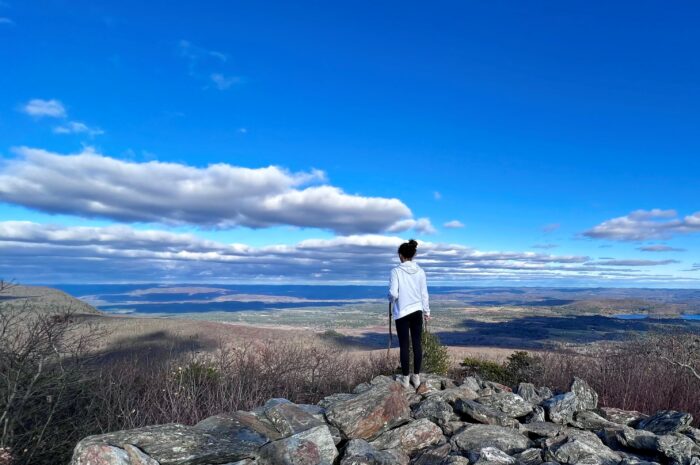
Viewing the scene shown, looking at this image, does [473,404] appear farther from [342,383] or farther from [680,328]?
[680,328]

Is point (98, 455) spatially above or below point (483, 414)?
above

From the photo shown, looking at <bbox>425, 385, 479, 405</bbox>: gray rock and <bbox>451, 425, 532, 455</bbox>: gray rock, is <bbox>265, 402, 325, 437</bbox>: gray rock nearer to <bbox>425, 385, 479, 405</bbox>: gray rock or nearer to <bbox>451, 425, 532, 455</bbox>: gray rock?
<bbox>451, 425, 532, 455</bbox>: gray rock

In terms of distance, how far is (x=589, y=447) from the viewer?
697 cm

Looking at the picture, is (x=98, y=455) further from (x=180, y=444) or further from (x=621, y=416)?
(x=621, y=416)

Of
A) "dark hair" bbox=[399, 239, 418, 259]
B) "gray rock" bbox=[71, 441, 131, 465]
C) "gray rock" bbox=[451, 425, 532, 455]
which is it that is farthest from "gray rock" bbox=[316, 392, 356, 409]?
→ "gray rock" bbox=[71, 441, 131, 465]

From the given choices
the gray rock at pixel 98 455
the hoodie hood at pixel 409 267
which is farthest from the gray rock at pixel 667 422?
the gray rock at pixel 98 455

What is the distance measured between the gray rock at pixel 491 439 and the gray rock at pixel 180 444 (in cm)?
340

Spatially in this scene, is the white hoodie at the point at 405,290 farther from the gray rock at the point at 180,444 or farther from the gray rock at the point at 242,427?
the gray rock at the point at 180,444

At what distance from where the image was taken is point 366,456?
6480 millimetres

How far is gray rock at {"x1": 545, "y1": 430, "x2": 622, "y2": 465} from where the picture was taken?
22.0 ft

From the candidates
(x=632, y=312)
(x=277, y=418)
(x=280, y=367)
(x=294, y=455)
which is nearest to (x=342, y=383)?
(x=280, y=367)

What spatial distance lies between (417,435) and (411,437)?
121 millimetres

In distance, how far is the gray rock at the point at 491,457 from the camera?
20.8 feet

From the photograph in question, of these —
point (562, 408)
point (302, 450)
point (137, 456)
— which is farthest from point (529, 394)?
point (137, 456)
